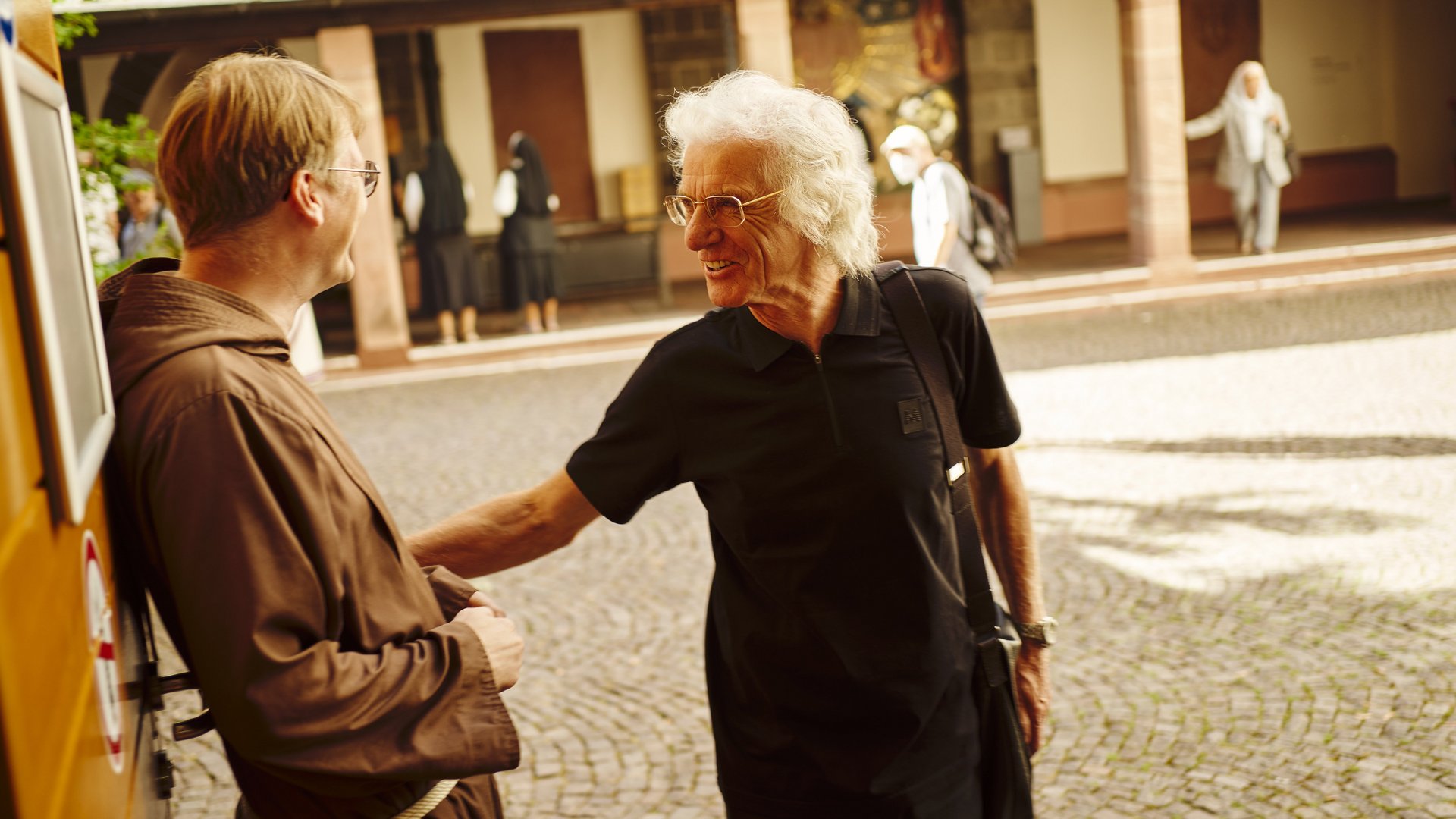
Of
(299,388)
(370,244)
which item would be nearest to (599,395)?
(370,244)

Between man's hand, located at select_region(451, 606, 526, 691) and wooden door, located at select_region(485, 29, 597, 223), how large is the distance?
17284 mm

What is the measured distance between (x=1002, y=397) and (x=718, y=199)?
0.61m

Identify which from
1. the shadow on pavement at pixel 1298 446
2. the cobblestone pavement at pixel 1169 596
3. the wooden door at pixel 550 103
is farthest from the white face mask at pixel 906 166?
the wooden door at pixel 550 103

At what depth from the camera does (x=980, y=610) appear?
2.47 metres

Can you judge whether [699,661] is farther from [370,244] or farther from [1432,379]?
[370,244]

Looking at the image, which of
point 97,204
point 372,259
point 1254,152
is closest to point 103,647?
point 97,204

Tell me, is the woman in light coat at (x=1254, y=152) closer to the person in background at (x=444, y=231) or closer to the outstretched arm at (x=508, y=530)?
the person in background at (x=444, y=231)

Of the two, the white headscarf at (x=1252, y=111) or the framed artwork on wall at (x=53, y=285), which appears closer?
the framed artwork on wall at (x=53, y=285)

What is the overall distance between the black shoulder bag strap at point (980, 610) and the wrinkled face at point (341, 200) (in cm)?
96

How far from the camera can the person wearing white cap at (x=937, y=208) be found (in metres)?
9.05

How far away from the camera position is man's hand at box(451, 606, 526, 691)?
1765 mm

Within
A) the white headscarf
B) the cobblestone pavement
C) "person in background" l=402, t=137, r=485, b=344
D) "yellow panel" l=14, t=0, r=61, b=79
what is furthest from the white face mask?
the white headscarf

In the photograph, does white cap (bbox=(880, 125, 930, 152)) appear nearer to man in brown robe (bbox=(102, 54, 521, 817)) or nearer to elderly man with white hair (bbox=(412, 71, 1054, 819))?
elderly man with white hair (bbox=(412, 71, 1054, 819))

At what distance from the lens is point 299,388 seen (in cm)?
174
